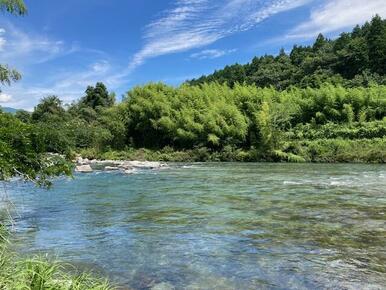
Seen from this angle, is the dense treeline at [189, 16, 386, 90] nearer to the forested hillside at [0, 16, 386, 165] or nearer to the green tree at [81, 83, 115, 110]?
the forested hillside at [0, 16, 386, 165]

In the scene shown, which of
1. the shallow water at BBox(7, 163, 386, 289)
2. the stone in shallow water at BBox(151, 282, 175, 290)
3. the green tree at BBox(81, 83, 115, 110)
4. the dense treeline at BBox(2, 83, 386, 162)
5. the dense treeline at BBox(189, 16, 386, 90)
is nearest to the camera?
the stone in shallow water at BBox(151, 282, 175, 290)

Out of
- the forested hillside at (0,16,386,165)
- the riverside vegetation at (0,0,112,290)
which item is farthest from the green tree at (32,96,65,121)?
the riverside vegetation at (0,0,112,290)

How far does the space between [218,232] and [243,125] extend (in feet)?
75.6

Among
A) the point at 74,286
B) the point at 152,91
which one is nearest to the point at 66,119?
the point at 152,91

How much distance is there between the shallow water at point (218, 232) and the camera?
6289 millimetres

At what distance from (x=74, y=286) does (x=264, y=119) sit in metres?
27.6

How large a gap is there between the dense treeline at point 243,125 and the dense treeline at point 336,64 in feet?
16.6

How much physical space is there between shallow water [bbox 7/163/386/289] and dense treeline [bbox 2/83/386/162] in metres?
12.6

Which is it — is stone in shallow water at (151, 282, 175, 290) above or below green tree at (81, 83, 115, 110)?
below

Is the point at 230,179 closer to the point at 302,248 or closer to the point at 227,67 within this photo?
the point at 302,248

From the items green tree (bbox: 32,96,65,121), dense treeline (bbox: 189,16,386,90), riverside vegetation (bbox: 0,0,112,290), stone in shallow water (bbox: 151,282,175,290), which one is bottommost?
stone in shallow water (bbox: 151,282,175,290)

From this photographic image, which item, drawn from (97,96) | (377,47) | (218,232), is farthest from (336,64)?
(218,232)

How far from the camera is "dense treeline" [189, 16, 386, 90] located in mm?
44175

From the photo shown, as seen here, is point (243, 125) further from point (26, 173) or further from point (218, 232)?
point (26, 173)
